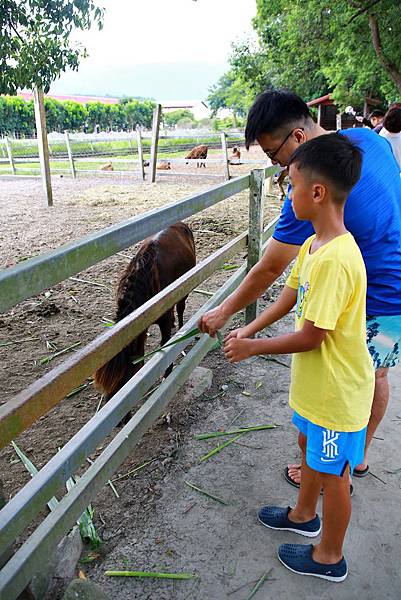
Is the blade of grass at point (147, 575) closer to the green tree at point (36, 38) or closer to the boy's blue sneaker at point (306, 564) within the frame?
the boy's blue sneaker at point (306, 564)

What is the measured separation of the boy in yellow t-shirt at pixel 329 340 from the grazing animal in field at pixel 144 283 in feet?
3.53

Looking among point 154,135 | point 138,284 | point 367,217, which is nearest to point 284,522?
point 367,217

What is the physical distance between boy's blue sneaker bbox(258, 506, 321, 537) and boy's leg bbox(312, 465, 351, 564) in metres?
0.20

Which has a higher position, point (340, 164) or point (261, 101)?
point (261, 101)

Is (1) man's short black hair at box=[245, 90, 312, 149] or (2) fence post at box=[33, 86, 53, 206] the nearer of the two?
(1) man's short black hair at box=[245, 90, 312, 149]

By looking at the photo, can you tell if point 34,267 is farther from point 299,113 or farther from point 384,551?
point 384,551

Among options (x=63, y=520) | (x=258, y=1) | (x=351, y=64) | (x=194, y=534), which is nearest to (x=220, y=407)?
(x=194, y=534)

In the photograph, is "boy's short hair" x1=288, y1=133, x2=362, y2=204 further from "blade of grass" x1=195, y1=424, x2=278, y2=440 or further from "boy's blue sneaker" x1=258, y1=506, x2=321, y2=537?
"blade of grass" x1=195, y1=424, x2=278, y2=440

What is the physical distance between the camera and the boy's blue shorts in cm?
166

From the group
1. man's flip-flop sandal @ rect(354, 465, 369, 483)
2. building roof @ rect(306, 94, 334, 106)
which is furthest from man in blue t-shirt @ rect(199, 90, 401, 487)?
building roof @ rect(306, 94, 334, 106)

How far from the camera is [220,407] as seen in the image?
10.1 ft

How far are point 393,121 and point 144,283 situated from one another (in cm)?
380

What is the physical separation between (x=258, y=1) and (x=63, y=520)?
22.9m

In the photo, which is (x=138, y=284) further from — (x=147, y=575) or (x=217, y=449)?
(x=147, y=575)
